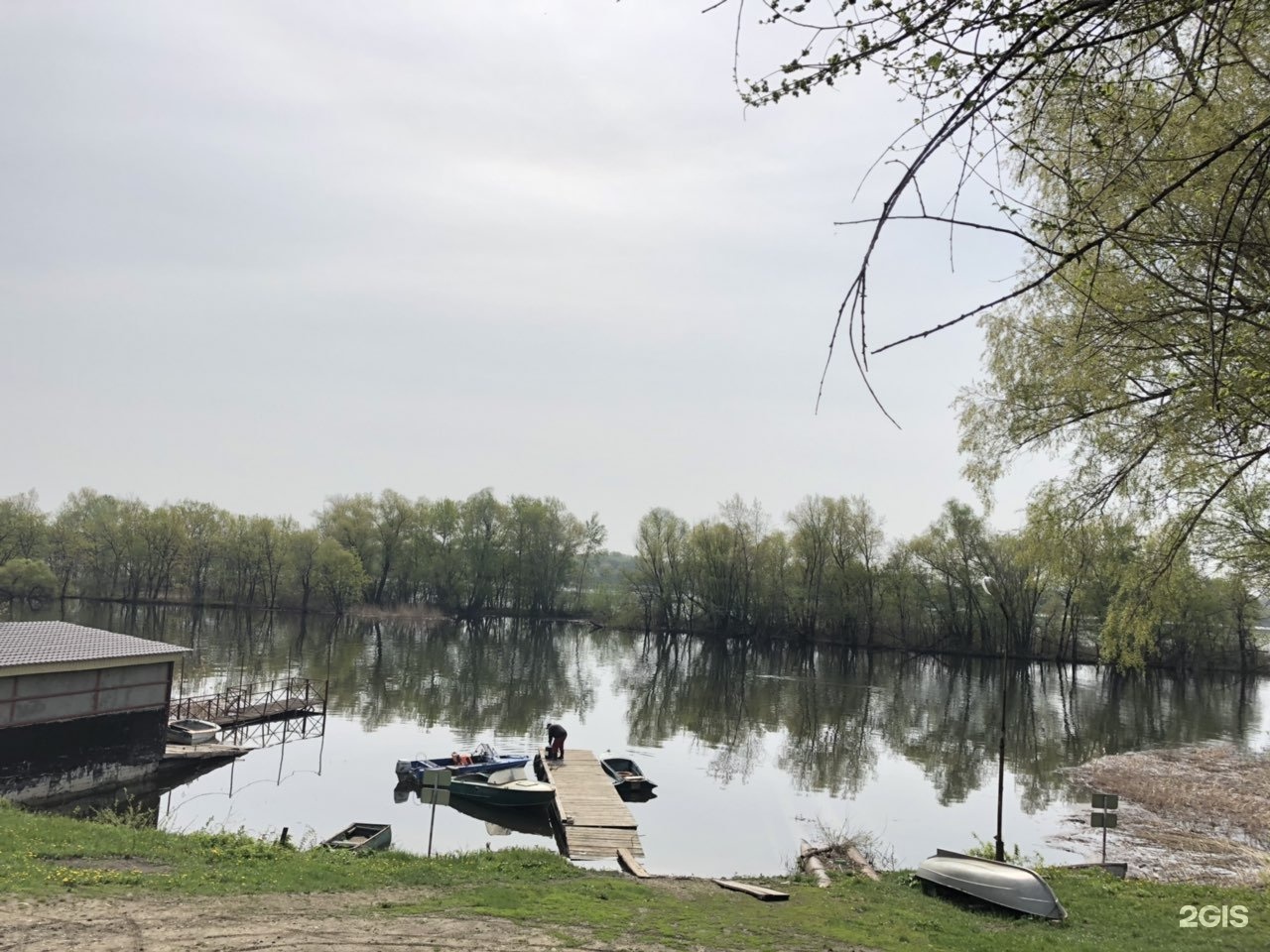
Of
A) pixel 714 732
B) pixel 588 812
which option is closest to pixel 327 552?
pixel 714 732

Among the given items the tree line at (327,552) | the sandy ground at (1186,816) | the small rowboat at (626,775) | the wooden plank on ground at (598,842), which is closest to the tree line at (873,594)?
the tree line at (327,552)

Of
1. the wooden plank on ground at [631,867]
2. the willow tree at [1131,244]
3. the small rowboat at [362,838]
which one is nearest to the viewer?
the willow tree at [1131,244]

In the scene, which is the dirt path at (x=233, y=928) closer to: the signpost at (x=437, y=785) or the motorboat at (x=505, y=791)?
the signpost at (x=437, y=785)

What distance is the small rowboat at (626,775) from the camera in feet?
77.2

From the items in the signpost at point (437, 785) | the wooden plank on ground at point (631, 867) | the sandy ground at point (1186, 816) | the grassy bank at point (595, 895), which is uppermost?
the signpost at point (437, 785)

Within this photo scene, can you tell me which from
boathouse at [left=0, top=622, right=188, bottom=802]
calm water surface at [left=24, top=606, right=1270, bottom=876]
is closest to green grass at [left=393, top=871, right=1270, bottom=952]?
calm water surface at [left=24, top=606, right=1270, bottom=876]

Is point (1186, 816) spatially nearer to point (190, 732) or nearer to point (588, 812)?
point (588, 812)

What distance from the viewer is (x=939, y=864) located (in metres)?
12.7

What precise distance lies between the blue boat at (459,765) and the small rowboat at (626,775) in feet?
8.17

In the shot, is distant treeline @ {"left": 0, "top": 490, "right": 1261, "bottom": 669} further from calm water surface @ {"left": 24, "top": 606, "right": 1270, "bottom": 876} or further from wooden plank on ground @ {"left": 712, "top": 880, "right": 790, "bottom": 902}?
wooden plank on ground @ {"left": 712, "top": 880, "right": 790, "bottom": 902}

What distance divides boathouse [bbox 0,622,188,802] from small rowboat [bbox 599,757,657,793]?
38.1ft

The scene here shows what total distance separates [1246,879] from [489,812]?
52.0ft

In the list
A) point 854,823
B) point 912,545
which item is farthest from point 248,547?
point 854,823

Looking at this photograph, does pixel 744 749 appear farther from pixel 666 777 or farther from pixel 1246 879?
pixel 1246 879
